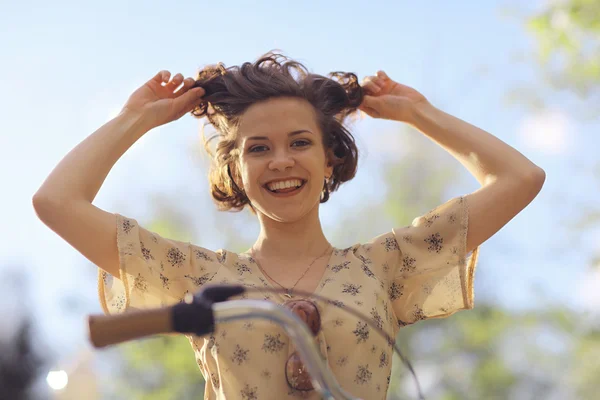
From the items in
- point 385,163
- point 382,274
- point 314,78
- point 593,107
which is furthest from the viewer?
point 385,163

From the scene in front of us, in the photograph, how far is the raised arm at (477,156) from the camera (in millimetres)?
2543

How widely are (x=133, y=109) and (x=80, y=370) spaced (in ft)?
15.2

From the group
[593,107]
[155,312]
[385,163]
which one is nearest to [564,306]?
[385,163]

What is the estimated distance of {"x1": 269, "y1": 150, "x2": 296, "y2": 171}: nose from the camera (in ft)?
7.98

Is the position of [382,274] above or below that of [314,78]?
below

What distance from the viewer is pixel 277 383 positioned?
2236 mm

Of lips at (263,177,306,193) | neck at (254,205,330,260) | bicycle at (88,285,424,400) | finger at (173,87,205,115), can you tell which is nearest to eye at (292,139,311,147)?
lips at (263,177,306,193)

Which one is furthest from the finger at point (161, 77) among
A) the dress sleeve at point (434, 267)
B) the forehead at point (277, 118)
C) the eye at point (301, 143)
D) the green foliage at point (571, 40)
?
the green foliage at point (571, 40)

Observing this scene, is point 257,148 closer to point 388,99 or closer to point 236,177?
point 236,177

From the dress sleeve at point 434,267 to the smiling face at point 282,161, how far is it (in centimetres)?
33

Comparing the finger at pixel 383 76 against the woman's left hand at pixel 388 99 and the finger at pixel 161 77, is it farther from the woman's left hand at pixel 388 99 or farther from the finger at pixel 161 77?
the finger at pixel 161 77

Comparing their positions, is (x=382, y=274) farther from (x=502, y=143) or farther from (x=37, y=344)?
(x=37, y=344)

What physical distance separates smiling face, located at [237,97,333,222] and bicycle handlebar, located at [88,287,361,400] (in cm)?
110

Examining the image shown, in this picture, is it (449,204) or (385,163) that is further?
(385,163)
